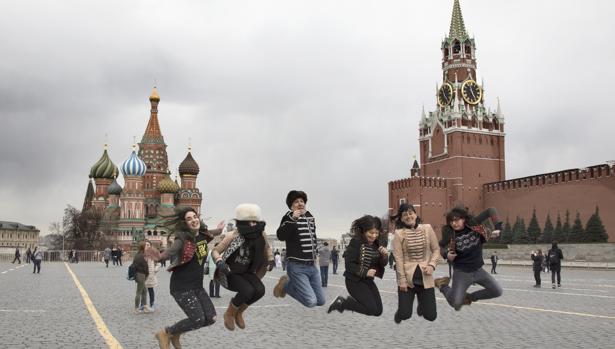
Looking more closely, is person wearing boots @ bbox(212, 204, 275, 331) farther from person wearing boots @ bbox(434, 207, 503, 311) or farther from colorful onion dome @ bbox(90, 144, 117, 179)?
colorful onion dome @ bbox(90, 144, 117, 179)

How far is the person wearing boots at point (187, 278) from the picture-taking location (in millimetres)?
6371

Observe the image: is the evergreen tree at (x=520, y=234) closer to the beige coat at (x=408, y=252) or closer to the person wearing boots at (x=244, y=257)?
the beige coat at (x=408, y=252)

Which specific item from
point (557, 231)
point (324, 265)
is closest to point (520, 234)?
point (557, 231)

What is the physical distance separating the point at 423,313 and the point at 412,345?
0.78 m

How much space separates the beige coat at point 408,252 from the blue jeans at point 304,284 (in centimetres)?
97

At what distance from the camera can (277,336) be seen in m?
8.90

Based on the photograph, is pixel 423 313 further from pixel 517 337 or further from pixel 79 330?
pixel 79 330

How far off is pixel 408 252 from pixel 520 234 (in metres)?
61.7

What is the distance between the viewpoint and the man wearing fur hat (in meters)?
7.21

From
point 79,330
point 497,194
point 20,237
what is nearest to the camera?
point 79,330

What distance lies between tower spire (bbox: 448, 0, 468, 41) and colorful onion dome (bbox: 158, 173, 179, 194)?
4697 cm

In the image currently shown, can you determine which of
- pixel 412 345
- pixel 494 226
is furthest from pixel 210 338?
pixel 494 226

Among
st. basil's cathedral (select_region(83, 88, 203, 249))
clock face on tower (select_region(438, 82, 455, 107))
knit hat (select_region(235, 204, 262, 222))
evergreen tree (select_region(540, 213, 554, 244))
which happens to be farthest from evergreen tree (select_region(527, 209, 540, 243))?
knit hat (select_region(235, 204, 262, 222))

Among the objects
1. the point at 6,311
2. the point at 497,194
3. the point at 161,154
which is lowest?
the point at 6,311
